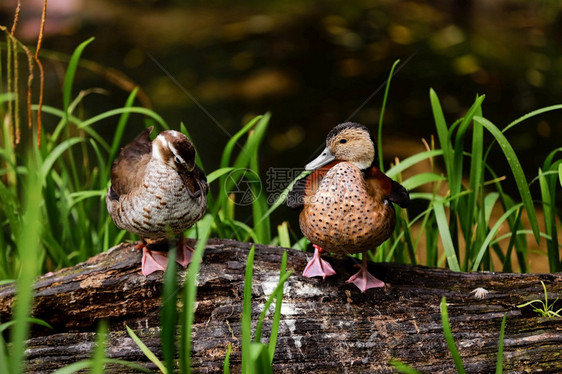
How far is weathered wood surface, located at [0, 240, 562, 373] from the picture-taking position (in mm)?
1780

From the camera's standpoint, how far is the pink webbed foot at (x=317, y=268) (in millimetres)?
1978

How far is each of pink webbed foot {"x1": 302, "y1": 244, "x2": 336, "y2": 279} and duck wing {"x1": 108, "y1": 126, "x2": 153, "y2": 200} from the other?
0.59m

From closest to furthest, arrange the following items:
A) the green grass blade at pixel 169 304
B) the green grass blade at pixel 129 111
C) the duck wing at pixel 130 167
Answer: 1. the green grass blade at pixel 169 304
2. the duck wing at pixel 130 167
3. the green grass blade at pixel 129 111

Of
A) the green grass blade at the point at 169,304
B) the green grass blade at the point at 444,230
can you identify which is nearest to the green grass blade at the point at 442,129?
the green grass blade at the point at 444,230

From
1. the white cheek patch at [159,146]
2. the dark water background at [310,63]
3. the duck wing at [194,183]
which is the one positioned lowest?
the duck wing at [194,183]

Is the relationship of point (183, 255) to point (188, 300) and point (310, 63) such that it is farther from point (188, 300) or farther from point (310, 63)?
point (310, 63)

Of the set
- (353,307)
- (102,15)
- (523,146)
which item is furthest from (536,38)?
(353,307)

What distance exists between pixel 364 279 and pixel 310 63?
3.33 m

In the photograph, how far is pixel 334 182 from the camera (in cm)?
183

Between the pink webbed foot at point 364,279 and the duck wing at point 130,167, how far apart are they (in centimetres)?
72

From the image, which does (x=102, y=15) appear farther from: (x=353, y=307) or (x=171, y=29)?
(x=353, y=307)

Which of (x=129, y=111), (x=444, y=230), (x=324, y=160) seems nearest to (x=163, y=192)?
(x=324, y=160)

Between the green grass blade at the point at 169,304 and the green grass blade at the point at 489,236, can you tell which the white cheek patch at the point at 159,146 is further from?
the green grass blade at the point at 489,236

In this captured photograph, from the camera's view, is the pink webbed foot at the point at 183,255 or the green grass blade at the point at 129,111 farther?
the green grass blade at the point at 129,111
